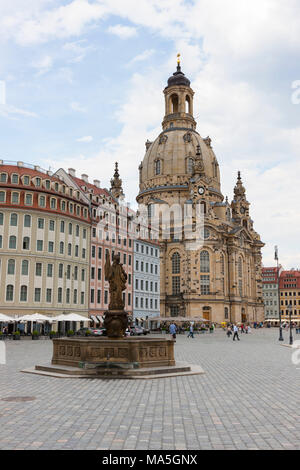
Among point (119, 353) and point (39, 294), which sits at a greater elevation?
point (39, 294)

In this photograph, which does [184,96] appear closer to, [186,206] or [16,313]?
[186,206]

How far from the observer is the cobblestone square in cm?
858

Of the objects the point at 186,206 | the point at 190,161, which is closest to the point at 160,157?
the point at 190,161

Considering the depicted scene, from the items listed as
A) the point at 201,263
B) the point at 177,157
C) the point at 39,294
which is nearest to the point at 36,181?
the point at 39,294

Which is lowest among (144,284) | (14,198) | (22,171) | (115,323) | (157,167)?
(115,323)

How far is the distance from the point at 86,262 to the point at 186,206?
44102 mm

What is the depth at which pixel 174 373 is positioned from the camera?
61.3ft

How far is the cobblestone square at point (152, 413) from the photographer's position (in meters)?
8.58

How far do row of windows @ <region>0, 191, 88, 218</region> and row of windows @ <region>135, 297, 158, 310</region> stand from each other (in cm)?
2145

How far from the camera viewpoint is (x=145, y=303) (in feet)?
260

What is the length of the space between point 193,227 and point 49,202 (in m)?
48.8

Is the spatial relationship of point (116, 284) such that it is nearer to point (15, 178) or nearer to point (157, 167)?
point (15, 178)

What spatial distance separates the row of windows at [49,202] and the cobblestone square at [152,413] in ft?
122

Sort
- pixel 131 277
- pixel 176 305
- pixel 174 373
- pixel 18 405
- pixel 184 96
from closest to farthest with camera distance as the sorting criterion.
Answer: pixel 18 405
pixel 174 373
pixel 131 277
pixel 176 305
pixel 184 96
